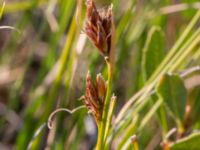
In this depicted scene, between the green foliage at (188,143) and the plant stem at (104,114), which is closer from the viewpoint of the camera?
the plant stem at (104,114)

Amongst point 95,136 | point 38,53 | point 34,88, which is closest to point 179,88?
point 95,136

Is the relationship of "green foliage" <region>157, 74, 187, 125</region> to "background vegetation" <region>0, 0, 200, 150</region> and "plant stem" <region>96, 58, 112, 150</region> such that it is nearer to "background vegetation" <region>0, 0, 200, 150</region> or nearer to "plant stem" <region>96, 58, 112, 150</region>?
"background vegetation" <region>0, 0, 200, 150</region>

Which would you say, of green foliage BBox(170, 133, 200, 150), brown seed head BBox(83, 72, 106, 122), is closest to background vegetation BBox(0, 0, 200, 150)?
green foliage BBox(170, 133, 200, 150)

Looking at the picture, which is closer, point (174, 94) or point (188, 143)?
point (188, 143)

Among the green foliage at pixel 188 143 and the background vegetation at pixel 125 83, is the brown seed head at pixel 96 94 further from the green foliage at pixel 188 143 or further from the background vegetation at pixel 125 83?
the green foliage at pixel 188 143

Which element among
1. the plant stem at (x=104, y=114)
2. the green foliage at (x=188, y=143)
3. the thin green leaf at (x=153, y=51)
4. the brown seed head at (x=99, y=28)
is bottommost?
the green foliage at (x=188, y=143)

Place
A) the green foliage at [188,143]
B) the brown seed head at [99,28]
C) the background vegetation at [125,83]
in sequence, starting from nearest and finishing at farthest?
the brown seed head at [99,28]
the green foliage at [188,143]
the background vegetation at [125,83]

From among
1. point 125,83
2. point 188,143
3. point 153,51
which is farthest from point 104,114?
point 125,83

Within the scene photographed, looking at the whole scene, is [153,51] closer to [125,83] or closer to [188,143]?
[188,143]

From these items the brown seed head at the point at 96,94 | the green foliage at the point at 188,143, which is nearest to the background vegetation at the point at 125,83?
the green foliage at the point at 188,143
